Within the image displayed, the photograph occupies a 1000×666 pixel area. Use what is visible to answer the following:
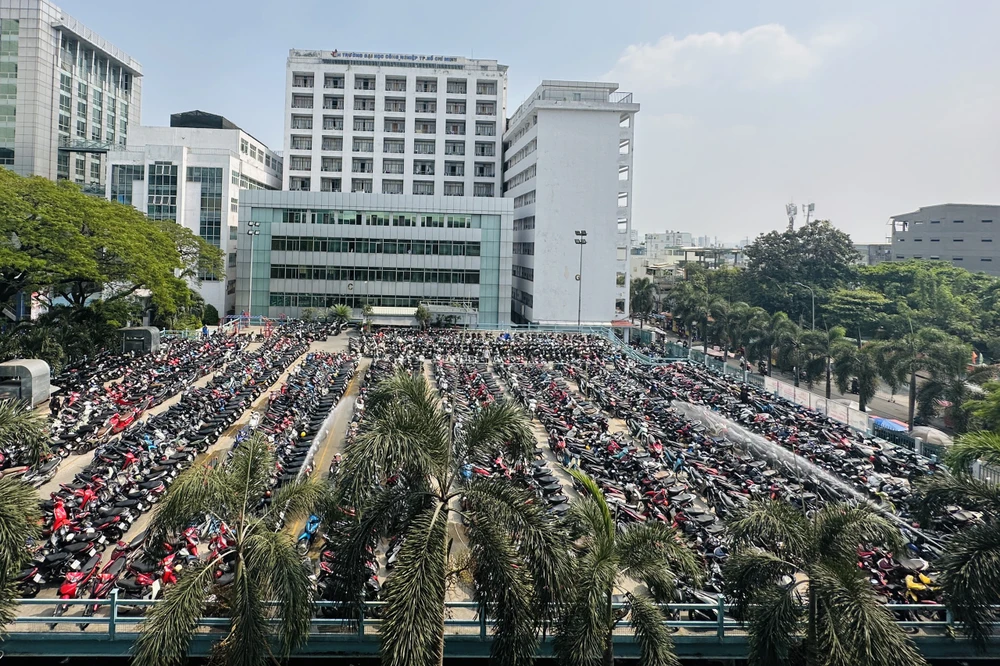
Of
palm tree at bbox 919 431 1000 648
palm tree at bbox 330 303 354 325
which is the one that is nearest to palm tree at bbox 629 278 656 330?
palm tree at bbox 330 303 354 325

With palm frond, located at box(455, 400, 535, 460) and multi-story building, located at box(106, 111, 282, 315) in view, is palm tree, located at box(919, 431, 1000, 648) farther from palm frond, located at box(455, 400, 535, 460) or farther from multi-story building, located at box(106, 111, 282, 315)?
multi-story building, located at box(106, 111, 282, 315)

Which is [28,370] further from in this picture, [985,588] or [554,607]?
[985,588]

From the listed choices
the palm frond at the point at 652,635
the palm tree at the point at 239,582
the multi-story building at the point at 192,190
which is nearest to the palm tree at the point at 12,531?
the palm tree at the point at 239,582

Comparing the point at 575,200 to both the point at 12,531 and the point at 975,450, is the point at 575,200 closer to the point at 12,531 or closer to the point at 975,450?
the point at 975,450

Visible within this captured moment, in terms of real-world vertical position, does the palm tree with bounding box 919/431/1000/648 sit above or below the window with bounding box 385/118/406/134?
below

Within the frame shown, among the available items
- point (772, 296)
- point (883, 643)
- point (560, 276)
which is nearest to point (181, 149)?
point (560, 276)

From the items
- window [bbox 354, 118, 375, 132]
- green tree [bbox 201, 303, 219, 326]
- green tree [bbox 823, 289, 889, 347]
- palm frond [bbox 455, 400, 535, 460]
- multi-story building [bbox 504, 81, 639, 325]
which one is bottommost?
palm frond [bbox 455, 400, 535, 460]
